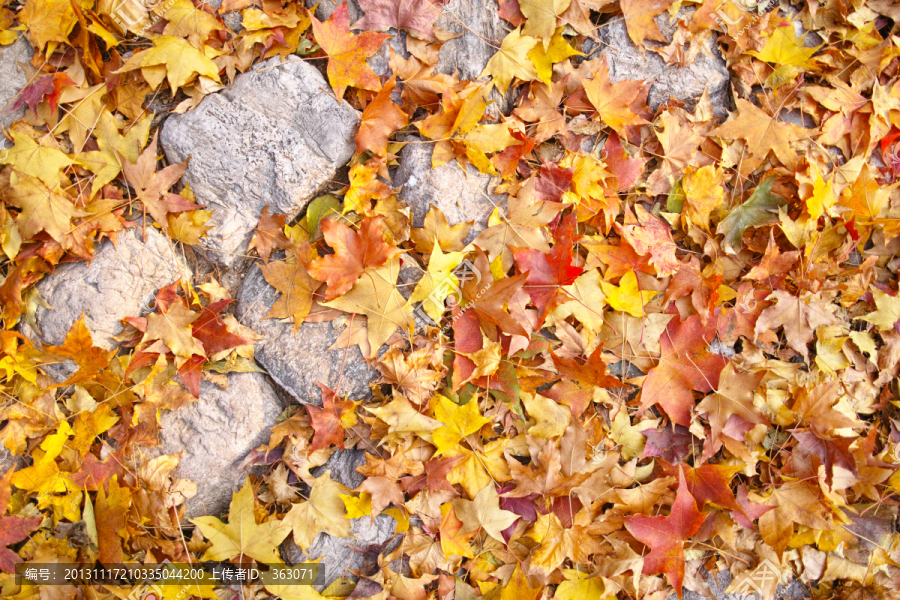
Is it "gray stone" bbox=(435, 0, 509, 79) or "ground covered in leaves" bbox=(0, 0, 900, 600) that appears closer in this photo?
"ground covered in leaves" bbox=(0, 0, 900, 600)

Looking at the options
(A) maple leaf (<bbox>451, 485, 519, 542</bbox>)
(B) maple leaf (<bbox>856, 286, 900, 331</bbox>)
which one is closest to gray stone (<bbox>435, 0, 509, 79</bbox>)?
(A) maple leaf (<bbox>451, 485, 519, 542</bbox>)

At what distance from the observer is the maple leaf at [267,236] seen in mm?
1919

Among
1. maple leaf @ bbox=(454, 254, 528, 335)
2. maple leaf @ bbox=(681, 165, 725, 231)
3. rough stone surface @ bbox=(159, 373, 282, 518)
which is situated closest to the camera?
maple leaf @ bbox=(454, 254, 528, 335)

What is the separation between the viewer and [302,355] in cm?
188

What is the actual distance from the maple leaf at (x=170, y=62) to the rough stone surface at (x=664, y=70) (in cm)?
166

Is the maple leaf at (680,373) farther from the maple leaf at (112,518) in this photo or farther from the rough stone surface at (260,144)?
the maple leaf at (112,518)

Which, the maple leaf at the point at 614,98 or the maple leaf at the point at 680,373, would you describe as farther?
the maple leaf at the point at 614,98

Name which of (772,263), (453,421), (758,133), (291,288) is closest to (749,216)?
(772,263)

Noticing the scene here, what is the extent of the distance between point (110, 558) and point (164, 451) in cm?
40

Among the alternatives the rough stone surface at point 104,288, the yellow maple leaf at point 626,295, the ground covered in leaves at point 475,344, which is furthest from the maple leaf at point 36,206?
the yellow maple leaf at point 626,295

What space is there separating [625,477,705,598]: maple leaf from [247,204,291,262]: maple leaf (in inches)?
67.4

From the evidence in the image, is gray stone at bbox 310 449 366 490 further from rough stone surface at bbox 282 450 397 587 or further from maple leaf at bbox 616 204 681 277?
maple leaf at bbox 616 204 681 277

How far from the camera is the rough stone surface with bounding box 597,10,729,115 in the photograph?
82.2 inches

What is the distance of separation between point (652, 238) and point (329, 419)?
1487mm
